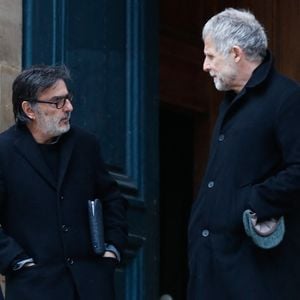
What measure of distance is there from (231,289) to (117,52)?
2.12 metres

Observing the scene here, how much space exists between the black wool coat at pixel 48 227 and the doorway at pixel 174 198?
121 inches

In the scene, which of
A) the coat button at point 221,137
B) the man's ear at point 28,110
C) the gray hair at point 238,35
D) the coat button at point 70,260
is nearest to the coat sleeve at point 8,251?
the coat button at point 70,260

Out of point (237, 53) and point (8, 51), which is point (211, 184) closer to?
point (237, 53)

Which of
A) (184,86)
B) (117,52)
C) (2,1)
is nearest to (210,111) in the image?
(184,86)

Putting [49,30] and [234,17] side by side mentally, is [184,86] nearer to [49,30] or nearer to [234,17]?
[49,30]

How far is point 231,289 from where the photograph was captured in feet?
21.3

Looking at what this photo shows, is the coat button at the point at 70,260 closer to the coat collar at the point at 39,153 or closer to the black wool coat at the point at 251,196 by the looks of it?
the coat collar at the point at 39,153

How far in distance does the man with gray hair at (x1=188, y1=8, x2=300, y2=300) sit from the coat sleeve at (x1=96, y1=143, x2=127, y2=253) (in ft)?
1.48

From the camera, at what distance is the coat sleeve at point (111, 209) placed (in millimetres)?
7055

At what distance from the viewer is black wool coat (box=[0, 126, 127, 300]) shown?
685 centimetres

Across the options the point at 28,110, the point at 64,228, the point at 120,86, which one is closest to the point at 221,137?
the point at 64,228

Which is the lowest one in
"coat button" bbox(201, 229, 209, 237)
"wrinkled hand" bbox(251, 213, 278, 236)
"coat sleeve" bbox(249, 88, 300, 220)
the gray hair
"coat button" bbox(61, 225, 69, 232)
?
"coat button" bbox(61, 225, 69, 232)

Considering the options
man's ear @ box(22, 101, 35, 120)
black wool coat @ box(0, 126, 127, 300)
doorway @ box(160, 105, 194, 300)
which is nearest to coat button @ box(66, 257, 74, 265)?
black wool coat @ box(0, 126, 127, 300)

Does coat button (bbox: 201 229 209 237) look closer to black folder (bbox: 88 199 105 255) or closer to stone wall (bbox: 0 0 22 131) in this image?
black folder (bbox: 88 199 105 255)
